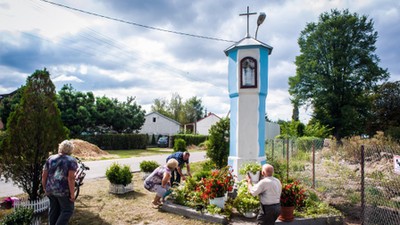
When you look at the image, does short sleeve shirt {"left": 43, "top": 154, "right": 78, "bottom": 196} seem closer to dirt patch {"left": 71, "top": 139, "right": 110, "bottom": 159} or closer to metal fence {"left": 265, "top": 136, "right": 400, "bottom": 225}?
metal fence {"left": 265, "top": 136, "right": 400, "bottom": 225}

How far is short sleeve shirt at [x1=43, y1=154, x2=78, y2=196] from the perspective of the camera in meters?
4.67

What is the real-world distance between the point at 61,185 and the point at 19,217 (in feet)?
2.59

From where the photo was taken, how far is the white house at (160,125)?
45188 millimetres

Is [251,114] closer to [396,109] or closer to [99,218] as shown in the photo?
[99,218]

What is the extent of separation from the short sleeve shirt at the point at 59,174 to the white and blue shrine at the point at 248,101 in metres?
4.98

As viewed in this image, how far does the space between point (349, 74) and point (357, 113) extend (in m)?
3.90

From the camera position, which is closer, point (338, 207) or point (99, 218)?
point (99, 218)

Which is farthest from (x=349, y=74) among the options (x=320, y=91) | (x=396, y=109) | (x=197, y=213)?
(x=197, y=213)

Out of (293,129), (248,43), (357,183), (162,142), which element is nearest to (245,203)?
(248,43)

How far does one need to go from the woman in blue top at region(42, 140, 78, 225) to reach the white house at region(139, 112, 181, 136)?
1583 inches

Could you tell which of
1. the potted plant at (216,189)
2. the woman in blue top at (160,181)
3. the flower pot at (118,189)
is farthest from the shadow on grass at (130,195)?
the potted plant at (216,189)

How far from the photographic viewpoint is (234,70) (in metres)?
8.95

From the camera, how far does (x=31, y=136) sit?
6156 millimetres

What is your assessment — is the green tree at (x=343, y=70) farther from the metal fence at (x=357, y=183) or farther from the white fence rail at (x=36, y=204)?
the white fence rail at (x=36, y=204)
